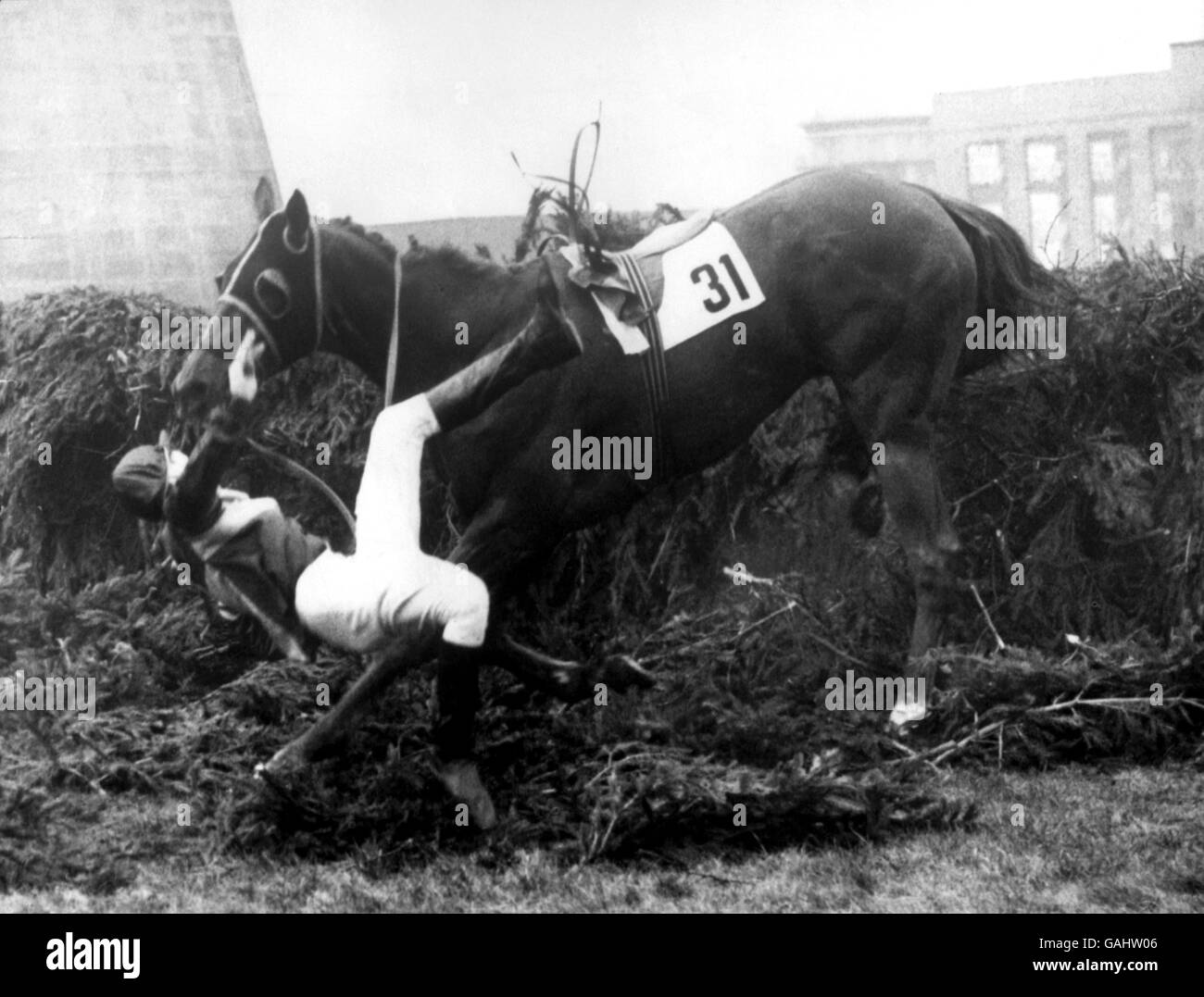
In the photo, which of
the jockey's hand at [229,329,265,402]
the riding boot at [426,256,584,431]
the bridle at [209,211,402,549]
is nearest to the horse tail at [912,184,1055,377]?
the riding boot at [426,256,584,431]

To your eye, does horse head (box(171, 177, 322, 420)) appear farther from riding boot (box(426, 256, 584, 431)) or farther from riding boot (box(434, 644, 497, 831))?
riding boot (box(434, 644, 497, 831))

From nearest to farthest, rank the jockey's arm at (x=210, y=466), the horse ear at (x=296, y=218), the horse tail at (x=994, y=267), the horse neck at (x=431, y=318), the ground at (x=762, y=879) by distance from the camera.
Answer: the ground at (x=762, y=879) < the horse ear at (x=296, y=218) < the horse neck at (x=431, y=318) < the jockey's arm at (x=210, y=466) < the horse tail at (x=994, y=267)

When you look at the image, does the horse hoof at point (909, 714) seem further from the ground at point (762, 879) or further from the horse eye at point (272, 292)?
the horse eye at point (272, 292)

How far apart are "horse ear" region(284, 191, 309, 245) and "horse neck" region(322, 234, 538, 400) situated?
0.19m

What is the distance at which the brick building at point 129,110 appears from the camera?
19.1 ft

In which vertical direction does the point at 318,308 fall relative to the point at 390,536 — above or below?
above

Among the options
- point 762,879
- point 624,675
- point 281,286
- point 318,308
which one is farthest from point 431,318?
point 762,879

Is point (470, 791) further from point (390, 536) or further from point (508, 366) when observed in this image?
point (508, 366)

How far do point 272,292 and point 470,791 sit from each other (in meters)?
1.53

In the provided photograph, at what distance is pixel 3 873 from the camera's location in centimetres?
527

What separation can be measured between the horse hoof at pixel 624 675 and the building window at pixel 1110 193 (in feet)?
6.68

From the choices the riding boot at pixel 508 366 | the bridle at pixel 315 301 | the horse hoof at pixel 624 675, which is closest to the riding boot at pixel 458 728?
the horse hoof at pixel 624 675

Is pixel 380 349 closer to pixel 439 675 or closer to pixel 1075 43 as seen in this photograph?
pixel 439 675

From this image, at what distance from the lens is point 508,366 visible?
17.3 ft
